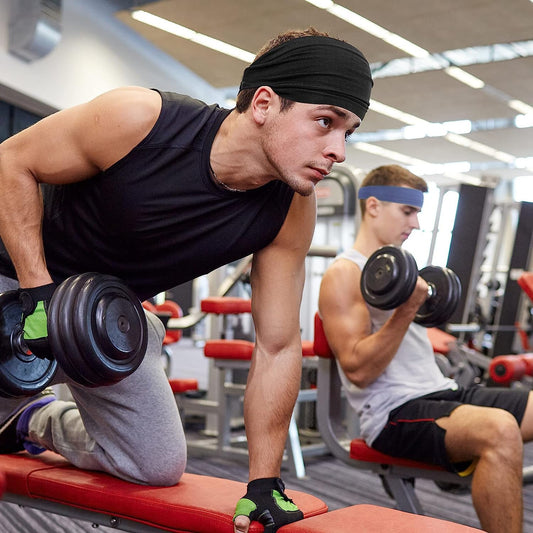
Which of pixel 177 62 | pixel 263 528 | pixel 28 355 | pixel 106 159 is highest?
pixel 177 62

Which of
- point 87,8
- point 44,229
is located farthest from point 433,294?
point 87,8

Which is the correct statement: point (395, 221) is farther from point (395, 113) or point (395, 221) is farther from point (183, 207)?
point (395, 113)

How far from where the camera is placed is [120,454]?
1.67m

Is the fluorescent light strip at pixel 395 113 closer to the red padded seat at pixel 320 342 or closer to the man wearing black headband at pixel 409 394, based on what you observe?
the man wearing black headband at pixel 409 394

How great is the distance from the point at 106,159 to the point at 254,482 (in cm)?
71

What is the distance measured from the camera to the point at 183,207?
4.82 ft

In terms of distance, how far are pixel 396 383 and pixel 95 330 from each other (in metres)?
1.19

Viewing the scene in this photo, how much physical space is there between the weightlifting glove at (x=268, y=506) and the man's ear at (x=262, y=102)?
2.35ft

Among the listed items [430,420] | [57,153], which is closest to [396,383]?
[430,420]

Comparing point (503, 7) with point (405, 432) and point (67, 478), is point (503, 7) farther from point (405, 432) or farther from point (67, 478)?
point (67, 478)

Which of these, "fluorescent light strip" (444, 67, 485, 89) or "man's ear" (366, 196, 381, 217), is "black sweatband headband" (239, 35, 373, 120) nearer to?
"man's ear" (366, 196, 381, 217)

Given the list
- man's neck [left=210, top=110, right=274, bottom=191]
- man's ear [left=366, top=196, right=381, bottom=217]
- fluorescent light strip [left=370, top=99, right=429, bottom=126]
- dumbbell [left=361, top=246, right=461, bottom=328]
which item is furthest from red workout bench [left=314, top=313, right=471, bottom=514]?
fluorescent light strip [left=370, top=99, right=429, bottom=126]

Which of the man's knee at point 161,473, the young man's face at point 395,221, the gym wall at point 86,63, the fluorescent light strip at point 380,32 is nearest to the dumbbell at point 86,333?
the man's knee at point 161,473

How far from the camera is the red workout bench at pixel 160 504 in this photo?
4.22 ft
